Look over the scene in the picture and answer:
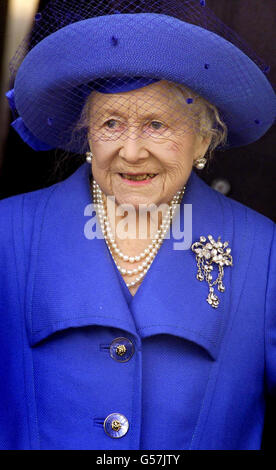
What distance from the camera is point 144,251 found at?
83.7 inches

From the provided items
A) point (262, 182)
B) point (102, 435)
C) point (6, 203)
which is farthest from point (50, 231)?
point (262, 182)

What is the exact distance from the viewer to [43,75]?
6.31ft

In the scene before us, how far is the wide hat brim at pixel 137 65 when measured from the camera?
1798 mm

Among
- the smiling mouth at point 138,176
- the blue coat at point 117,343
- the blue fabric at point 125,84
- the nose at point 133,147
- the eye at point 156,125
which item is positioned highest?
the blue fabric at point 125,84

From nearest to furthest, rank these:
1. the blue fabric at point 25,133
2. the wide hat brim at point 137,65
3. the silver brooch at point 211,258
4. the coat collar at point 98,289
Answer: the wide hat brim at point 137,65 → the coat collar at point 98,289 → the silver brooch at point 211,258 → the blue fabric at point 25,133

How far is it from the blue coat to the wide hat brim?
37 cm

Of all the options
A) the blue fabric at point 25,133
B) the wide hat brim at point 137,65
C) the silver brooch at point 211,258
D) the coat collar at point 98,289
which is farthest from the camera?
the blue fabric at point 25,133

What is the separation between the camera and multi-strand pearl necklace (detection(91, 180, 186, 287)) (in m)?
2.10

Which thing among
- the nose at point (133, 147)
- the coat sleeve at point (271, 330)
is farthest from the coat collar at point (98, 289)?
the nose at point (133, 147)

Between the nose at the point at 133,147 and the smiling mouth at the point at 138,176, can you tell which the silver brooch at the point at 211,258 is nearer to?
the smiling mouth at the point at 138,176

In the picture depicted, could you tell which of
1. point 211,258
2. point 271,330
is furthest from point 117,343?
point 271,330

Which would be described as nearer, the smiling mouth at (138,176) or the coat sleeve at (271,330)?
the smiling mouth at (138,176)

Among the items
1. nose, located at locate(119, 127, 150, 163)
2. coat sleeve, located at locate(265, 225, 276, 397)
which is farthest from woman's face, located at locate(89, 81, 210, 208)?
coat sleeve, located at locate(265, 225, 276, 397)
